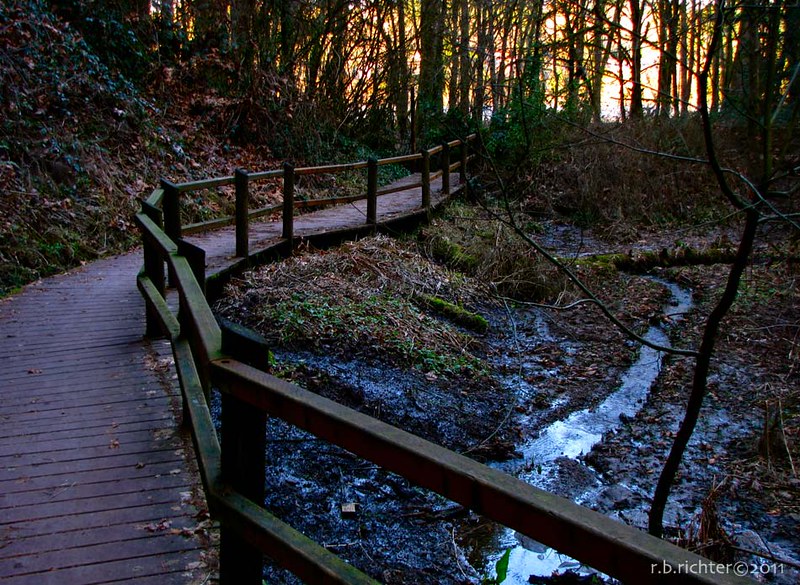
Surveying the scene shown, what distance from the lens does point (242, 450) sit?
2.34m

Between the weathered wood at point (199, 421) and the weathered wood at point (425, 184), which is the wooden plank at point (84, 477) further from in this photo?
the weathered wood at point (425, 184)

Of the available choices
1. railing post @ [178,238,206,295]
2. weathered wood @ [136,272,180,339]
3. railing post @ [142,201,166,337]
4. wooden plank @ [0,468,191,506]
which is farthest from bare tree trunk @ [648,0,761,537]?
railing post @ [142,201,166,337]

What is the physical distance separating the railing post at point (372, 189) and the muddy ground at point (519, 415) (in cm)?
100

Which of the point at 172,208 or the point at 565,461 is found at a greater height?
the point at 172,208

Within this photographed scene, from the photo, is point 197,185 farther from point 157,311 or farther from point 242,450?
point 242,450

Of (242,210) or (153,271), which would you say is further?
(242,210)

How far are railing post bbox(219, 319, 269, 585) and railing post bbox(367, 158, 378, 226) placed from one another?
8.75 m

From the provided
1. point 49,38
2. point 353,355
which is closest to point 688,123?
point 353,355

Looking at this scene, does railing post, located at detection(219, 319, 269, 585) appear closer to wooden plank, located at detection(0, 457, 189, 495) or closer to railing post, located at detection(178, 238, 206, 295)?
wooden plank, located at detection(0, 457, 189, 495)

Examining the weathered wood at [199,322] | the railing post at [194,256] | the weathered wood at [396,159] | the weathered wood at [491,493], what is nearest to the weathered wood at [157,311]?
the railing post at [194,256]

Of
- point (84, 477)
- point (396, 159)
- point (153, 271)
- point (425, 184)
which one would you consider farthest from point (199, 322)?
point (425, 184)

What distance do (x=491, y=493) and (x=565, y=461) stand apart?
4.60 meters

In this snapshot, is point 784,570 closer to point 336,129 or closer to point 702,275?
point 702,275

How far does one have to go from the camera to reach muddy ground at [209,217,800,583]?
4.59 metres
